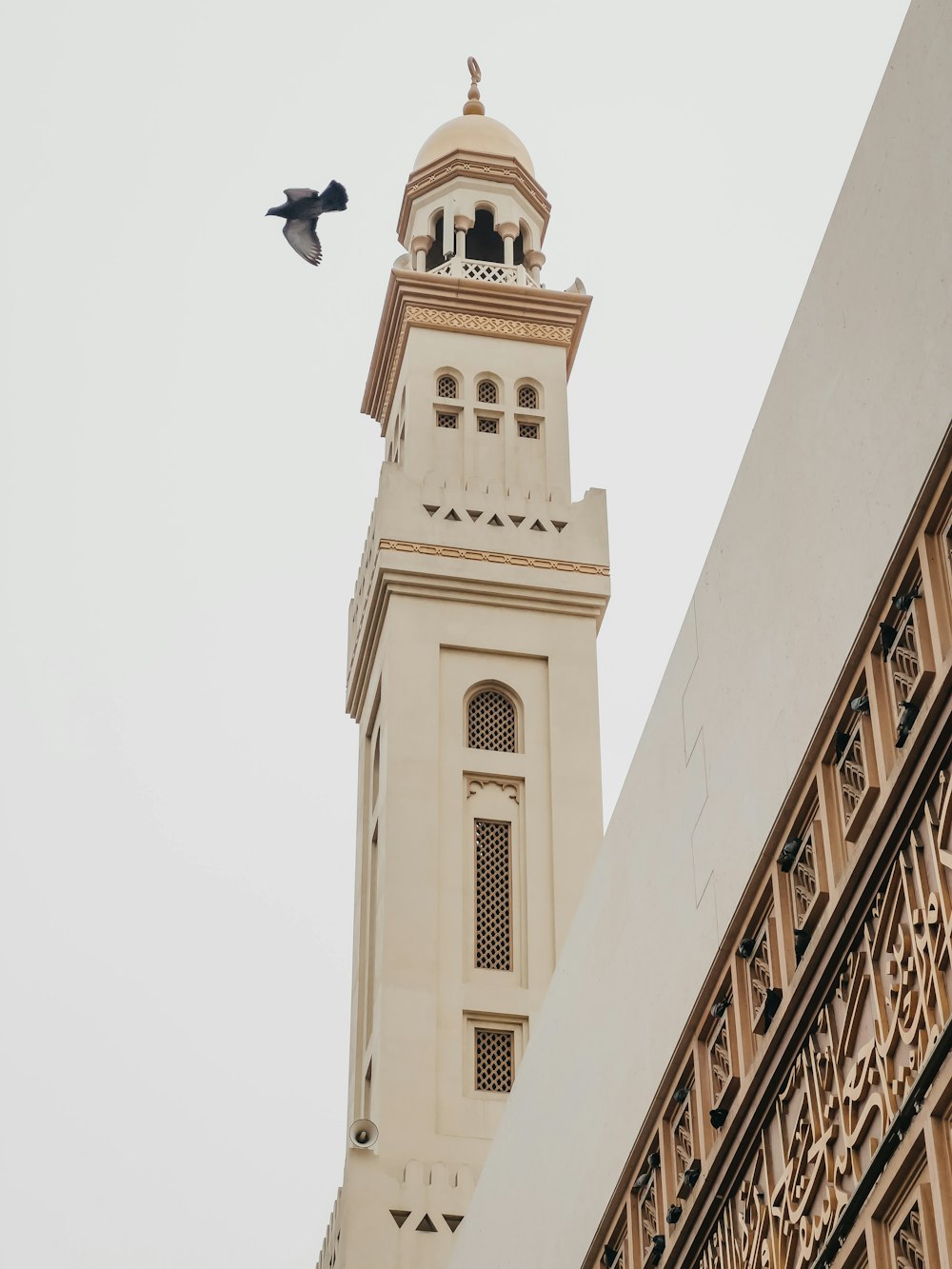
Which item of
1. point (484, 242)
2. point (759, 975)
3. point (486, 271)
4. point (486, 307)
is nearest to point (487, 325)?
point (486, 307)

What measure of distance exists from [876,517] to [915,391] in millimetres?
340

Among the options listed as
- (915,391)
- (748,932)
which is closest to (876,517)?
(915,391)

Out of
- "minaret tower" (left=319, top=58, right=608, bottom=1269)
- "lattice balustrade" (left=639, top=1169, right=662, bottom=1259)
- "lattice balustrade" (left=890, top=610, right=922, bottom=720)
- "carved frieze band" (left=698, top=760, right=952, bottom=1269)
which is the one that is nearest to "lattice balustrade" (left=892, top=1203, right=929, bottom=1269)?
"carved frieze band" (left=698, top=760, right=952, bottom=1269)

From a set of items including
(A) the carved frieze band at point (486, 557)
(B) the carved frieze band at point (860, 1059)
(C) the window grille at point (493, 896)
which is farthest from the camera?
(A) the carved frieze band at point (486, 557)

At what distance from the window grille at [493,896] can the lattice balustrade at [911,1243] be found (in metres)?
8.92

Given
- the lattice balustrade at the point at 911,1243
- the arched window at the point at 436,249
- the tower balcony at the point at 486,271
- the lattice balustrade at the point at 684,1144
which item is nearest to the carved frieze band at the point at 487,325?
the tower balcony at the point at 486,271

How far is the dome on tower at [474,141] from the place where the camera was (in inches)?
698

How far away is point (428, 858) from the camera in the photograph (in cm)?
1360

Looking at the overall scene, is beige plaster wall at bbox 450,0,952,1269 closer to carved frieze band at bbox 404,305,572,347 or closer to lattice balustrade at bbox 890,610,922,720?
lattice balustrade at bbox 890,610,922,720

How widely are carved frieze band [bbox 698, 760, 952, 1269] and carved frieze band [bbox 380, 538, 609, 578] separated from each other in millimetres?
9456

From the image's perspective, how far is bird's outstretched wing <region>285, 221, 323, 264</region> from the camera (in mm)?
13711

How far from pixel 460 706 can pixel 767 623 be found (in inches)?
338

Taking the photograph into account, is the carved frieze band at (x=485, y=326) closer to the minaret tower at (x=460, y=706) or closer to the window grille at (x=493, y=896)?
the minaret tower at (x=460, y=706)

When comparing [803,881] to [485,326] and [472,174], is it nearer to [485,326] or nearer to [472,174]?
[485,326]
